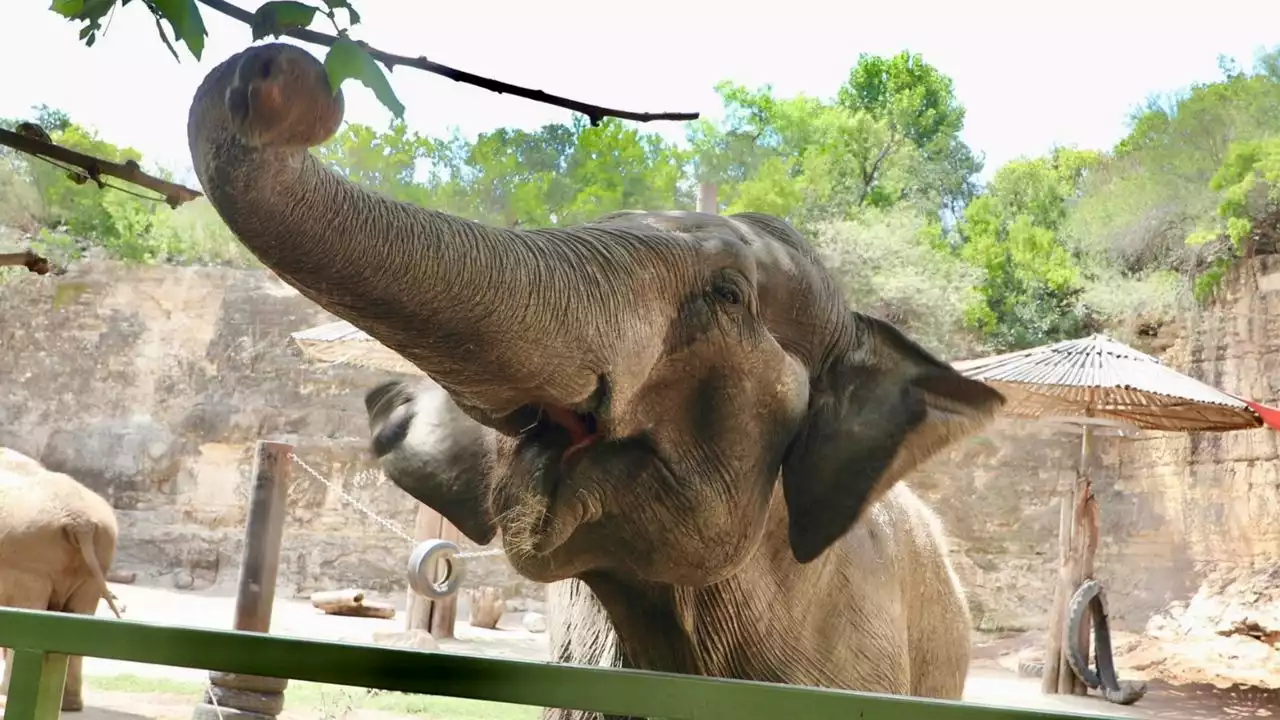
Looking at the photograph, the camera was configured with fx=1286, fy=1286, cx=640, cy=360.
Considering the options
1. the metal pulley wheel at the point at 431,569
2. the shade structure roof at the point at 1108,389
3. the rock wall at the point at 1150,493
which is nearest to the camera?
the metal pulley wheel at the point at 431,569

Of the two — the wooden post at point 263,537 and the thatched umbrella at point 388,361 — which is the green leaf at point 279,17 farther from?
the thatched umbrella at point 388,361

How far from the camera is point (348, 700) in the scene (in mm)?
6012

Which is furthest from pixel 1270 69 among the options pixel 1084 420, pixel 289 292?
pixel 289 292

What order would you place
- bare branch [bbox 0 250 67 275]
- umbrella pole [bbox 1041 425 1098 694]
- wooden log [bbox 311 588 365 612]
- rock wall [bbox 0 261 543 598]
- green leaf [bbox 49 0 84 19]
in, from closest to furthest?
green leaf [bbox 49 0 84 19] → bare branch [bbox 0 250 67 275] → umbrella pole [bbox 1041 425 1098 694] → wooden log [bbox 311 588 365 612] → rock wall [bbox 0 261 543 598]

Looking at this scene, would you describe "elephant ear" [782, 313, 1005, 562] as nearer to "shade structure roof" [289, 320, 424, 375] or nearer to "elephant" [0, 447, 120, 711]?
"elephant" [0, 447, 120, 711]

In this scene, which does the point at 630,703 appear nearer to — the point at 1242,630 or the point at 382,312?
the point at 382,312

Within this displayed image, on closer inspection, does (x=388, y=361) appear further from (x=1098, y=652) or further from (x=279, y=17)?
(x=279, y=17)

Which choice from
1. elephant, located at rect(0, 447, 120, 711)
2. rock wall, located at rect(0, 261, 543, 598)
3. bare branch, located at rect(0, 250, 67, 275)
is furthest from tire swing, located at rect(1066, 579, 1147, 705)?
bare branch, located at rect(0, 250, 67, 275)

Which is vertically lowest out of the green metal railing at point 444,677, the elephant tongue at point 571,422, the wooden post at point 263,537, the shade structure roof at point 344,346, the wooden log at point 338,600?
the wooden log at point 338,600

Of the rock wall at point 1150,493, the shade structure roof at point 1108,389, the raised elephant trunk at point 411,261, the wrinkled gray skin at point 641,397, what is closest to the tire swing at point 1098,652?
the shade structure roof at point 1108,389

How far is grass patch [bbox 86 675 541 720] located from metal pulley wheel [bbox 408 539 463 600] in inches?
42.6

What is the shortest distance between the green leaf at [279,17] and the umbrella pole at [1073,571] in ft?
30.3

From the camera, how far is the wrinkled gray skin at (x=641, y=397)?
4.27 ft

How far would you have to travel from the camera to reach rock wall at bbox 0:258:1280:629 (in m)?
15.0
